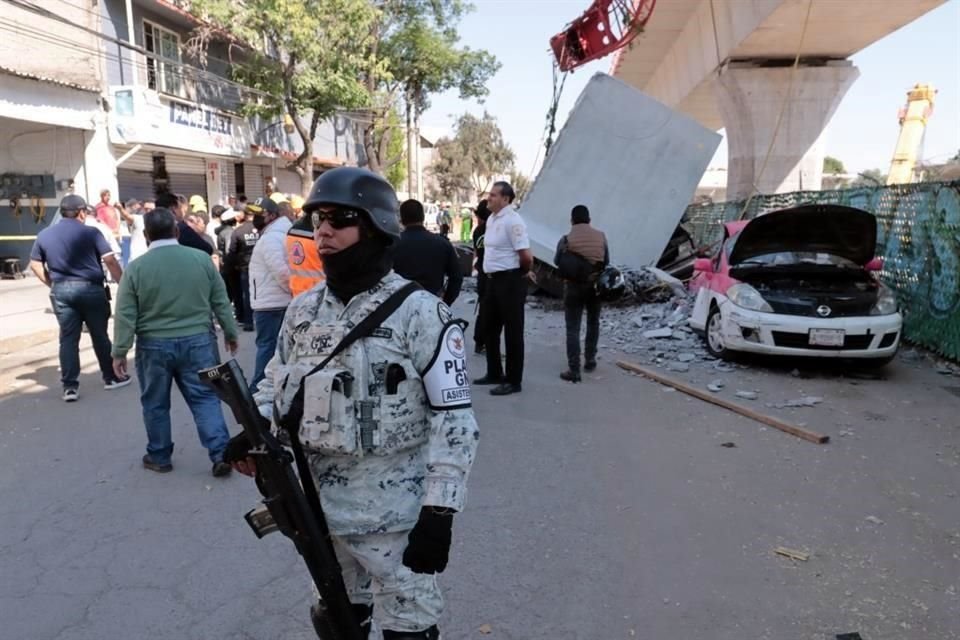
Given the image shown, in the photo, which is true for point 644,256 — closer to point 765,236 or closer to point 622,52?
point 765,236

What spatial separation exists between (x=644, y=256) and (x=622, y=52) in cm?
802

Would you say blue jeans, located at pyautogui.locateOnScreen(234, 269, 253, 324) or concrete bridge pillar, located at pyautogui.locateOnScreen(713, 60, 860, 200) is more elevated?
concrete bridge pillar, located at pyautogui.locateOnScreen(713, 60, 860, 200)

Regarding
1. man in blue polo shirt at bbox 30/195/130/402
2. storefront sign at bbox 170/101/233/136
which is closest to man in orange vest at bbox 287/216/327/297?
man in blue polo shirt at bbox 30/195/130/402

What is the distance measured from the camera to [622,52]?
17.5 metres

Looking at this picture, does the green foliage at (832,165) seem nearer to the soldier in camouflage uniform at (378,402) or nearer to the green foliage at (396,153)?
the green foliage at (396,153)

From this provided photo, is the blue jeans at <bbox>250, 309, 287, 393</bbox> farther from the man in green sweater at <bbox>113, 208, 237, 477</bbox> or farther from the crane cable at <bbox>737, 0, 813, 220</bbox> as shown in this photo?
the crane cable at <bbox>737, 0, 813, 220</bbox>

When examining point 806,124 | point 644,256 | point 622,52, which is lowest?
point 644,256

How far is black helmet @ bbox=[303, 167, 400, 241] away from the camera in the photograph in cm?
177

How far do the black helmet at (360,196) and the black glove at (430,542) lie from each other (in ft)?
2.49

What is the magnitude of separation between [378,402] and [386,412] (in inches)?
1.4

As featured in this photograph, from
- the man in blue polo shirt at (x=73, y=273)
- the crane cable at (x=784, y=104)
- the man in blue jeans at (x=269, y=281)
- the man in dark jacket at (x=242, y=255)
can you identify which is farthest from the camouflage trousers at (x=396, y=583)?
the crane cable at (x=784, y=104)

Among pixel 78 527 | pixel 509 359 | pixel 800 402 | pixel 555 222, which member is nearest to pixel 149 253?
pixel 78 527

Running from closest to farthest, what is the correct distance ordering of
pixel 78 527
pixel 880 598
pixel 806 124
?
pixel 880 598 → pixel 78 527 → pixel 806 124

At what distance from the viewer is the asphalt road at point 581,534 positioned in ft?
9.16
